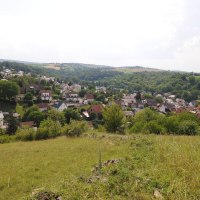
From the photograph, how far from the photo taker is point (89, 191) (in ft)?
22.8

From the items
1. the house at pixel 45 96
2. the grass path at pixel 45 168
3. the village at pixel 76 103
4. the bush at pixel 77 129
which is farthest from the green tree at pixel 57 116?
the grass path at pixel 45 168

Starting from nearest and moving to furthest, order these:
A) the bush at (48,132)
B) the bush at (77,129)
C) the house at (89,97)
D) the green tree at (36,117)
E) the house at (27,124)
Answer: the bush at (77,129)
the bush at (48,132)
the house at (27,124)
the green tree at (36,117)
the house at (89,97)

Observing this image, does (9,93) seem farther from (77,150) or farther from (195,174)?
(195,174)

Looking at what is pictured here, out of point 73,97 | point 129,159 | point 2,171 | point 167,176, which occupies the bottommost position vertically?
point 73,97

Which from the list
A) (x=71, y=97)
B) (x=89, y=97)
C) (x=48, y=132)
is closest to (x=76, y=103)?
(x=71, y=97)

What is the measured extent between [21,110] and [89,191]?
76.2 metres

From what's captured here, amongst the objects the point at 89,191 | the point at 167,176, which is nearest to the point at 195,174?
the point at 167,176

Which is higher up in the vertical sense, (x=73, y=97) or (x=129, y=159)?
(x=129, y=159)

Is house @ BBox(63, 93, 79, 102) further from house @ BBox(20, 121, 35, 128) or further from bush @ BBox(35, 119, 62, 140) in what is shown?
bush @ BBox(35, 119, 62, 140)

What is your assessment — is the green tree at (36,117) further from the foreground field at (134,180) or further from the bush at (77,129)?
the foreground field at (134,180)

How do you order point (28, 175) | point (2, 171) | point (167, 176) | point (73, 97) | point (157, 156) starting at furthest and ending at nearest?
point (73, 97)
point (2, 171)
point (28, 175)
point (157, 156)
point (167, 176)

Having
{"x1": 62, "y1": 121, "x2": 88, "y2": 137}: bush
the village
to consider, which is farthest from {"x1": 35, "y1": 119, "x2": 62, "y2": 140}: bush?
the village

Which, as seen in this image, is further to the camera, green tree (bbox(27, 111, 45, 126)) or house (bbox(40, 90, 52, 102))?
house (bbox(40, 90, 52, 102))

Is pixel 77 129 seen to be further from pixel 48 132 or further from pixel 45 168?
pixel 45 168
